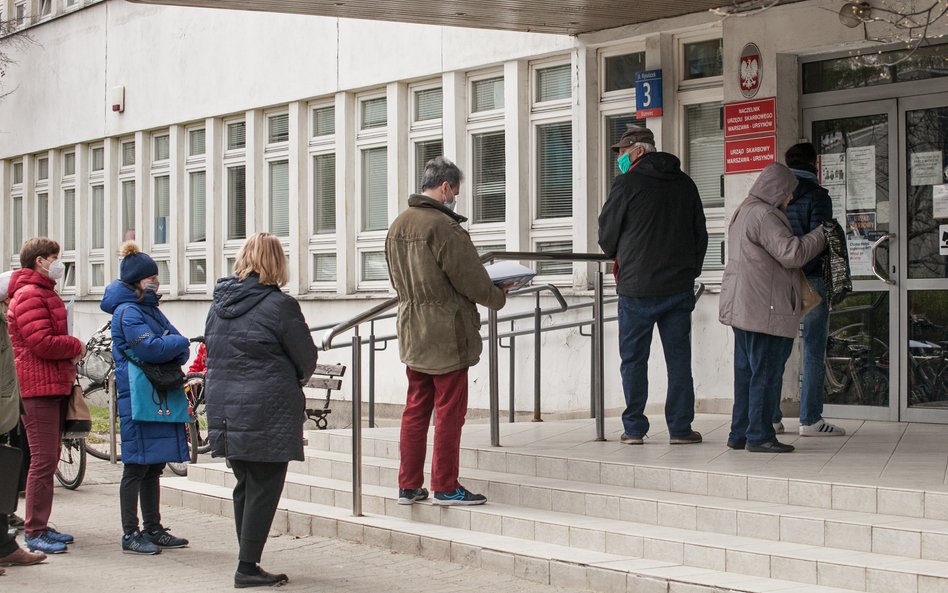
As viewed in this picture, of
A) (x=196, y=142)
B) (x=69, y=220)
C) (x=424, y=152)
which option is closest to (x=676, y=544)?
(x=424, y=152)

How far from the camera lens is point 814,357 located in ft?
31.4

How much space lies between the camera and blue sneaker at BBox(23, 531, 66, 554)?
27.8 ft

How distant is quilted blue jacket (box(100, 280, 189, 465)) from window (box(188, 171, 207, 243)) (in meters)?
10.6

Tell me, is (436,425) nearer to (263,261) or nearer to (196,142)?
(263,261)

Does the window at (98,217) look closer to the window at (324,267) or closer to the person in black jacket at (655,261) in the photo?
the window at (324,267)

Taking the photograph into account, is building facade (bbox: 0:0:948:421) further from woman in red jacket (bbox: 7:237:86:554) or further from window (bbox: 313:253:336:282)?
woman in red jacket (bbox: 7:237:86:554)

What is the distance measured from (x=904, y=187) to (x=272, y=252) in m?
5.31

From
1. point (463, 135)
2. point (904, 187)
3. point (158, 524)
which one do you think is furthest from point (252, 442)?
point (463, 135)

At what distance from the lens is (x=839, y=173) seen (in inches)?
429

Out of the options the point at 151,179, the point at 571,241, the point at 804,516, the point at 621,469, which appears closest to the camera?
the point at 804,516

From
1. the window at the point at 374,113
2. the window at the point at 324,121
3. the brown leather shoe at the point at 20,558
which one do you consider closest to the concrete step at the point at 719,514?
the brown leather shoe at the point at 20,558

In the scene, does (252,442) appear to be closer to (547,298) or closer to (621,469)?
(621,469)

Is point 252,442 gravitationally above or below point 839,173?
below

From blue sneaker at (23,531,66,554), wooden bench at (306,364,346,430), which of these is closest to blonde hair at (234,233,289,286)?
blue sneaker at (23,531,66,554)
